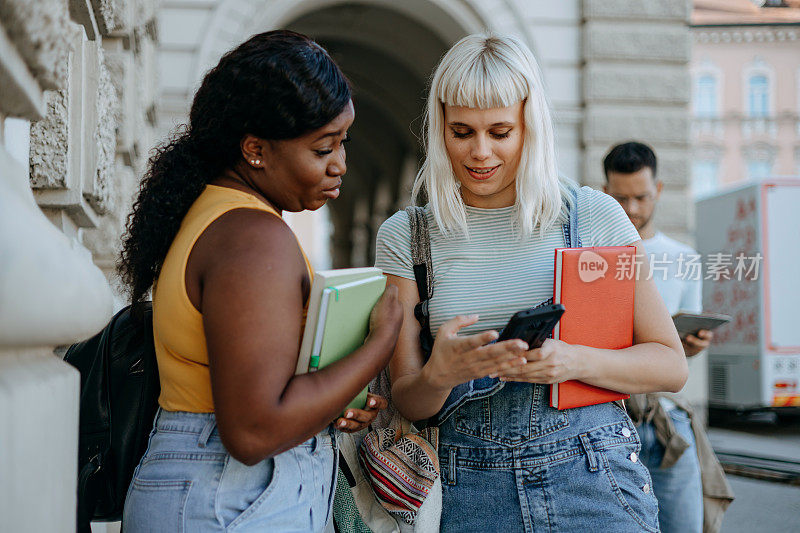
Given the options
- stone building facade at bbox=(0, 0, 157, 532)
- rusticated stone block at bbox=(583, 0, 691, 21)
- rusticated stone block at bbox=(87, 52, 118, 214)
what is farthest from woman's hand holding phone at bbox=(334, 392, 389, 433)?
rusticated stone block at bbox=(583, 0, 691, 21)

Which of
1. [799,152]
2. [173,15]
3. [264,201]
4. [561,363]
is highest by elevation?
[799,152]

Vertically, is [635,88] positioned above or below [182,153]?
above

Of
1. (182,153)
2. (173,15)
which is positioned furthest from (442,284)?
(173,15)

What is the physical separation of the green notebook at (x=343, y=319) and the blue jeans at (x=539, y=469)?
1.16 ft

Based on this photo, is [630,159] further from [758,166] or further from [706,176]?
[758,166]

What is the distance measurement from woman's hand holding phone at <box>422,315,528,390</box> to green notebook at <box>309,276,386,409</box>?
17 cm

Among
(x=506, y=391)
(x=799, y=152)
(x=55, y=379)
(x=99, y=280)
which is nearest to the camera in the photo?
(x=55, y=379)

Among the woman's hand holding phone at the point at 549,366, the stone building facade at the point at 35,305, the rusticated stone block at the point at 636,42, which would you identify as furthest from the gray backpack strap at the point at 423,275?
the rusticated stone block at the point at 636,42

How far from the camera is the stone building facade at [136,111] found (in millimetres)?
1195

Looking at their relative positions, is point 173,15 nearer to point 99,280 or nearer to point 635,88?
point 635,88

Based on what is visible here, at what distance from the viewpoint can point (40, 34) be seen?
123 centimetres

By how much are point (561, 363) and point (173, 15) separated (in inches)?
271

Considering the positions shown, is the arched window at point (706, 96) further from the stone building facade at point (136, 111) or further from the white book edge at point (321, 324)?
the white book edge at point (321, 324)

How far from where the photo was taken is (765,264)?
31.4ft
